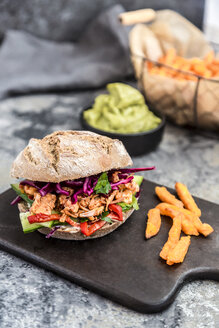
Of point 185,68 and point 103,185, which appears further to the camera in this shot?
point 185,68

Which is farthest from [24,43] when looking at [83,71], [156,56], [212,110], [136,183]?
[136,183]

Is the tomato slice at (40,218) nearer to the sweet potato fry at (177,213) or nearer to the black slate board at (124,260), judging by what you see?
the black slate board at (124,260)

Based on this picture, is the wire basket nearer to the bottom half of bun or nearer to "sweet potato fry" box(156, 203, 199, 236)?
"sweet potato fry" box(156, 203, 199, 236)

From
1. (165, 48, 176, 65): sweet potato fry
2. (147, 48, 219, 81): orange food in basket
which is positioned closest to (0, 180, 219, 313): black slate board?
(147, 48, 219, 81): orange food in basket

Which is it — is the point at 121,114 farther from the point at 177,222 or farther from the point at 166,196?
the point at 177,222

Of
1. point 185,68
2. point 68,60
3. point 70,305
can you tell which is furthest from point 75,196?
point 68,60

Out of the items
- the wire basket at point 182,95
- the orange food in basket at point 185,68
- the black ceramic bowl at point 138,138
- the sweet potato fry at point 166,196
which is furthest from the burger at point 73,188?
the orange food in basket at point 185,68
